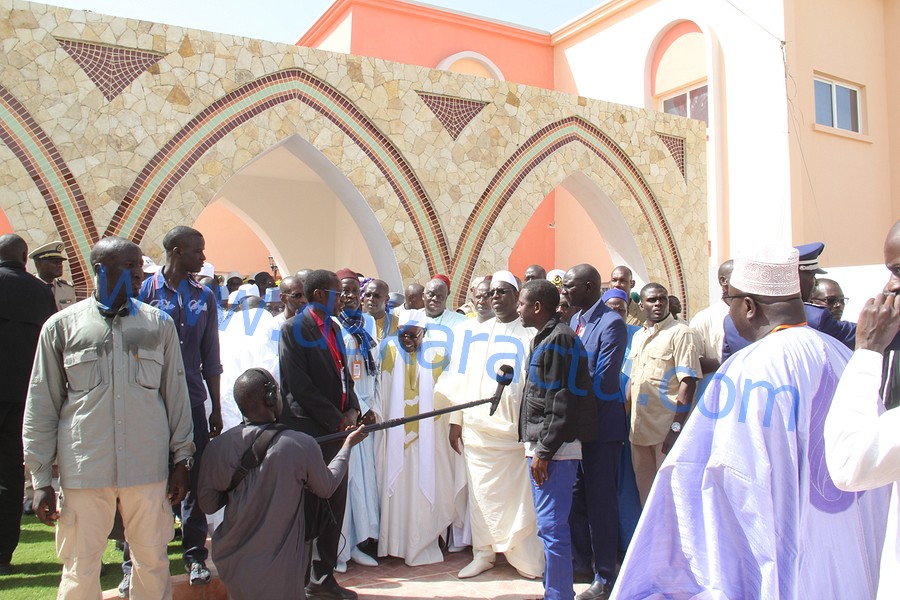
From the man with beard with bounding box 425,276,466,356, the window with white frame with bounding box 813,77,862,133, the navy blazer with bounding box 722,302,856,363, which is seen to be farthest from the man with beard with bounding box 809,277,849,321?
the window with white frame with bounding box 813,77,862,133

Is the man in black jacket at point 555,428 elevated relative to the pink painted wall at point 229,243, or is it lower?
lower

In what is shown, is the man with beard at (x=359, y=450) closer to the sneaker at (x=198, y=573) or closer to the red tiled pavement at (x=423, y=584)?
the red tiled pavement at (x=423, y=584)

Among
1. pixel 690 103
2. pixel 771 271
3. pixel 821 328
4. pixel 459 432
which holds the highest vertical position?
pixel 690 103

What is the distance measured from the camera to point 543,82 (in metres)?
16.2

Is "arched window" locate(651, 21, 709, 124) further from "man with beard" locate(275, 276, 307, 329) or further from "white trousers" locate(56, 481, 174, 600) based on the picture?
"white trousers" locate(56, 481, 174, 600)

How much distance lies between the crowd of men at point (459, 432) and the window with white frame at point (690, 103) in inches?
321

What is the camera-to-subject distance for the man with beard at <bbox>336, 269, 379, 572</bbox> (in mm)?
5082

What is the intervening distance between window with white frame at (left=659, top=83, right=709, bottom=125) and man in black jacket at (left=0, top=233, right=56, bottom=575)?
11.4m

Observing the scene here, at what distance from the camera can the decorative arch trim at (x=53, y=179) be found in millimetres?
7223

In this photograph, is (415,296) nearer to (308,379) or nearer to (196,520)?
(308,379)

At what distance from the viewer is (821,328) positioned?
4.28 m

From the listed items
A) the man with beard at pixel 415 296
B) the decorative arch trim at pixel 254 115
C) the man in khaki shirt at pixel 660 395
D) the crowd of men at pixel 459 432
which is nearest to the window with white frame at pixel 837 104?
the decorative arch trim at pixel 254 115

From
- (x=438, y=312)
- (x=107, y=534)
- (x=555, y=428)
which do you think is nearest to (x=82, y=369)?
(x=107, y=534)

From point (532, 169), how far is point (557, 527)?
6.76 m
